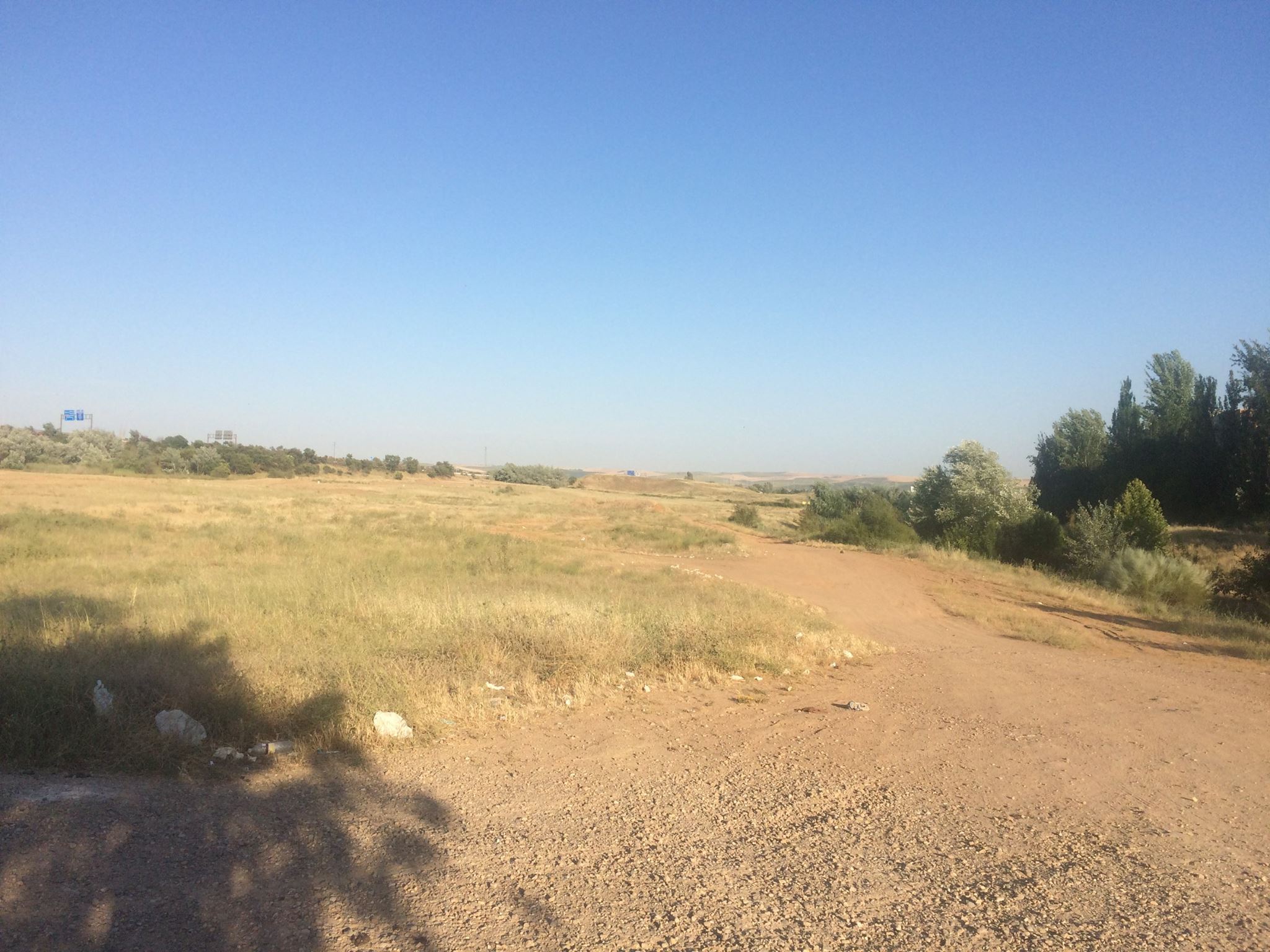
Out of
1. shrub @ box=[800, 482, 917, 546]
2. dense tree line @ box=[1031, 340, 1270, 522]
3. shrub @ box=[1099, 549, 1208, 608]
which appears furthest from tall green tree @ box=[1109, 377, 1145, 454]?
shrub @ box=[1099, 549, 1208, 608]

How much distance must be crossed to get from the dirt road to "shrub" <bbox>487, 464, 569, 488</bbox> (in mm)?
88538

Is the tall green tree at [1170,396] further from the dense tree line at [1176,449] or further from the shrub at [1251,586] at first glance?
the shrub at [1251,586]

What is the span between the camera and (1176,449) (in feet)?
133

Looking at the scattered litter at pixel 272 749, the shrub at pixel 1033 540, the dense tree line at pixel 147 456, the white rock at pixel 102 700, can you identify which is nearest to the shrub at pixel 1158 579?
the shrub at pixel 1033 540

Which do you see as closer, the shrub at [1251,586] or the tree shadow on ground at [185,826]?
the tree shadow on ground at [185,826]

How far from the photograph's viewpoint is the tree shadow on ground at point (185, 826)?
131 inches

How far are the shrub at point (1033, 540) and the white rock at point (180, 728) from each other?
24.6 meters

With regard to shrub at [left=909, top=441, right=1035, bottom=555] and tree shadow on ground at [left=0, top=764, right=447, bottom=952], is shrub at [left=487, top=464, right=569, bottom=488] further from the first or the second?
tree shadow on ground at [left=0, top=764, right=447, bottom=952]

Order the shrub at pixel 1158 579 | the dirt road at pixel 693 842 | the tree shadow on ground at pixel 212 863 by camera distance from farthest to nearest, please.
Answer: the shrub at pixel 1158 579
the dirt road at pixel 693 842
the tree shadow on ground at pixel 212 863

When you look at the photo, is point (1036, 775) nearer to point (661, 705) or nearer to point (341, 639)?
point (661, 705)

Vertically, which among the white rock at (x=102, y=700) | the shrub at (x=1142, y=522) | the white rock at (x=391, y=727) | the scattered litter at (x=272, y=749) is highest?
the shrub at (x=1142, y=522)

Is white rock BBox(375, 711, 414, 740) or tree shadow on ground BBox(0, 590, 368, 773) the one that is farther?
white rock BBox(375, 711, 414, 740)

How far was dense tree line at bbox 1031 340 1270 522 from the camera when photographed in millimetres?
35844

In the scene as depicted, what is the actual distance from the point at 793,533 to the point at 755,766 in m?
28.1
